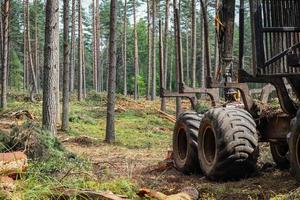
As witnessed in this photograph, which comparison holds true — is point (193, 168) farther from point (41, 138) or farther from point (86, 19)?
point (86, 19)

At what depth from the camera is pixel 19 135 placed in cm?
920

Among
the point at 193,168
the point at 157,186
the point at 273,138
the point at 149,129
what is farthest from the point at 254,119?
the point at 149,129

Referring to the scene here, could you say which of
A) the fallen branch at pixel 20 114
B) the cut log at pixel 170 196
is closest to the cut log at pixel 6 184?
the cut log at pixel 170 196

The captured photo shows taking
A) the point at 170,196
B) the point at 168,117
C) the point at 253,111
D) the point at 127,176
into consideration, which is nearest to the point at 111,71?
the point at 127,176

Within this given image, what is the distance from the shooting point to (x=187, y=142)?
31.3 feet

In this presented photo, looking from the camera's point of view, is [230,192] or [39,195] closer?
→ [39,195]

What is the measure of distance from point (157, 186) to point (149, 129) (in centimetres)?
1626

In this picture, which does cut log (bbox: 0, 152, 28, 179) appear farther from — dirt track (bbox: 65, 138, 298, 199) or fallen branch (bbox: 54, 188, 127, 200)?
dirt track (bbox: 65, 138, 298, 199)

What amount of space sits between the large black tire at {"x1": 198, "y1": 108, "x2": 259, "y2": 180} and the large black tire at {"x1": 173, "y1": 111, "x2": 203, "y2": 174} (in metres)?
1.06

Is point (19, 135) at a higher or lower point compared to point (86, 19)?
lower

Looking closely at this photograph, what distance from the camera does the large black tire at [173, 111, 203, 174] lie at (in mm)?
9273

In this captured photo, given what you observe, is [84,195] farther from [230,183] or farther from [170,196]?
[230,183]

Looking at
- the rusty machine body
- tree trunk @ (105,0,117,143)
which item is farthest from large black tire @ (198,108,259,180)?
tree trunk @ (105,0,117,143)

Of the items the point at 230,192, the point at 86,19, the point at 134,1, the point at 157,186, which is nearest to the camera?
the point at 230,192
